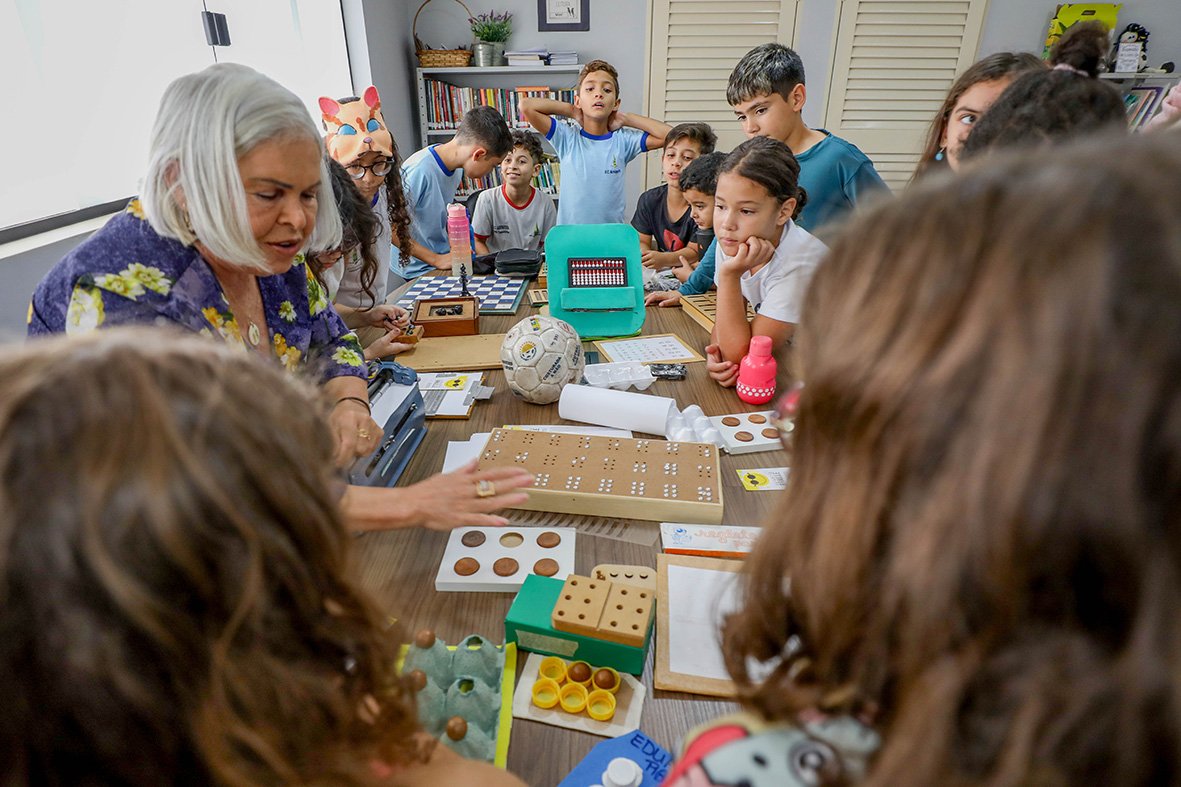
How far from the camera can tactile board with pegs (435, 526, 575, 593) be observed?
0.89m

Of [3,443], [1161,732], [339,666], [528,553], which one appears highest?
[3,443]

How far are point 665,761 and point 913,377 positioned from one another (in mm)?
526

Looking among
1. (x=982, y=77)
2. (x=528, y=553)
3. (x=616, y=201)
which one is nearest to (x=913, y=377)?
(x=528, y=553)

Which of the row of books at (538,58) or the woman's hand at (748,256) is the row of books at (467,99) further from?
the woman's hand at (748,256)

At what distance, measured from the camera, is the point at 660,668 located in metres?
0.76

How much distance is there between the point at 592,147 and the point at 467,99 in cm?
137

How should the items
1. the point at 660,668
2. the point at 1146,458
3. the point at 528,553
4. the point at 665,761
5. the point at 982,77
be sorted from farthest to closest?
the point at 982,77 → the point at 528,553 → the point at 660,668 → the point at 665,761 → the point at 1146,458

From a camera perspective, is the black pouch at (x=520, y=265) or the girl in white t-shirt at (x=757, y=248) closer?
the girl in white t-shirt at (x=757, y=248)

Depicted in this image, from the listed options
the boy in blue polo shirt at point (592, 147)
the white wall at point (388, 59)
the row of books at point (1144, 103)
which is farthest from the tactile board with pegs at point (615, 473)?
the row of books at point (1144, 103)

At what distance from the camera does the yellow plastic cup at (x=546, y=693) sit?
72 centimetres

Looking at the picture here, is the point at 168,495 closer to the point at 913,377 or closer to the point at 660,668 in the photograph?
the point at 913,377

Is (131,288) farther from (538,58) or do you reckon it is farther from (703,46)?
(703,46)

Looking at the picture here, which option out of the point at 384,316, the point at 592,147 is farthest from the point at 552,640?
the point at 592,147

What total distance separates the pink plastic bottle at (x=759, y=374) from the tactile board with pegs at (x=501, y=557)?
2.04 ft
